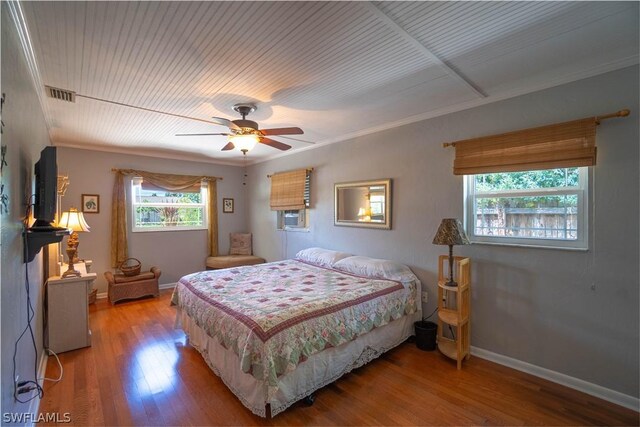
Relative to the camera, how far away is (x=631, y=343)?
2.09m

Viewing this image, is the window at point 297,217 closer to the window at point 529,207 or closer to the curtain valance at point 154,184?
the curtain valance at point 154,184

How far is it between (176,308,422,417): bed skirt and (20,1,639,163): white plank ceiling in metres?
2.22

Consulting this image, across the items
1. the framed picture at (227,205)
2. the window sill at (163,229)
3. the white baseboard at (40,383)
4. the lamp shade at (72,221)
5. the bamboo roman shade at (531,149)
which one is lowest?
the white baseboard at (40,383)

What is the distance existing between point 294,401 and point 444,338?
5.67 ft

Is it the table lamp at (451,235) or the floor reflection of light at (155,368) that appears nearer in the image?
the floor reflection of light at (155,368)

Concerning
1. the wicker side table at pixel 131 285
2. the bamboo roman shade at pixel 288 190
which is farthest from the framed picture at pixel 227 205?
the wicker side table at pixel 131 285

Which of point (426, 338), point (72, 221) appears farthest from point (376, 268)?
point (72, 221)

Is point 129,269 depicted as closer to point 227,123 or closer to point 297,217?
point 297,217

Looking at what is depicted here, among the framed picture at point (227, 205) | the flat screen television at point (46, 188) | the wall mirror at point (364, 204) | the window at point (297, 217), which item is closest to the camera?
the flat screen television at point (46, 188)

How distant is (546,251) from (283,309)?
2.28 metres

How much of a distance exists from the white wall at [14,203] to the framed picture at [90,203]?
3015 millimetres

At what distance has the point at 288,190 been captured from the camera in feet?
16.6

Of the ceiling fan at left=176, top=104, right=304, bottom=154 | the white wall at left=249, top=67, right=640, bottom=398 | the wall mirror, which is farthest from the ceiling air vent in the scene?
the white wall at left=249, top=67, right=640, bottom=398

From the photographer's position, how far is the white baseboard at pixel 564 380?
2102 mm
